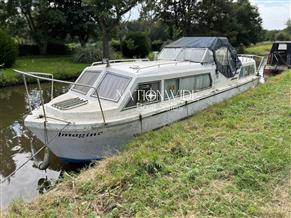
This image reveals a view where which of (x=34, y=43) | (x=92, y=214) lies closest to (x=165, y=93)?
(x=92, y=214)

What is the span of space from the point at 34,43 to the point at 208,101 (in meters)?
20.4

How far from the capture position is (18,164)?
7.05m

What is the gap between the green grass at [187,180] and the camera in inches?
155

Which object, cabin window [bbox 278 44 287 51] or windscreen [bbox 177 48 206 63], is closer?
windscreen [bbox 177 48 206 63]

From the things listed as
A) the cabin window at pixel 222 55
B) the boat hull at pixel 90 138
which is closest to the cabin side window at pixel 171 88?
the boat hull at pixel 90 138

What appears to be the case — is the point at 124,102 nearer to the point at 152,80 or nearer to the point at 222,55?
the point at 152,80

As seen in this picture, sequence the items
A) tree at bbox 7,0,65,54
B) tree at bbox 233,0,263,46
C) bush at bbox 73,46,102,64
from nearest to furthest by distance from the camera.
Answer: bush at bbox 73,46,102,64 < tree at bbox 7,0,65,54 < tree at bbox 233,0,263,46

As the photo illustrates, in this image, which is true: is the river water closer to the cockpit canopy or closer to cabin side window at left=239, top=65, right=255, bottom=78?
the cockpit canopy

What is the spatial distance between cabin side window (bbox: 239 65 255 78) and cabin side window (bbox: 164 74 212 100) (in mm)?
2865

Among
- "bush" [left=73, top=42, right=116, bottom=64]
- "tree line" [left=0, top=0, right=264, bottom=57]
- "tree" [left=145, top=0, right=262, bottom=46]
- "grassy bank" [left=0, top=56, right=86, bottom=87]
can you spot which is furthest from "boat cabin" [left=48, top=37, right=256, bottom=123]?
"tree" [left=145, top=0, right=262, bottom=46]

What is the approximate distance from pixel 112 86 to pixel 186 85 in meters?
2.21

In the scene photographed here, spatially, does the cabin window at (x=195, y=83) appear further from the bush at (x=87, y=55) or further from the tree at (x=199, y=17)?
the tree at (x=199, y=17)

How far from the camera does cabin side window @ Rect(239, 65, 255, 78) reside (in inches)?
461

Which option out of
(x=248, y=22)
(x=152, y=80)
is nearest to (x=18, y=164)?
(x=152, y=80)
